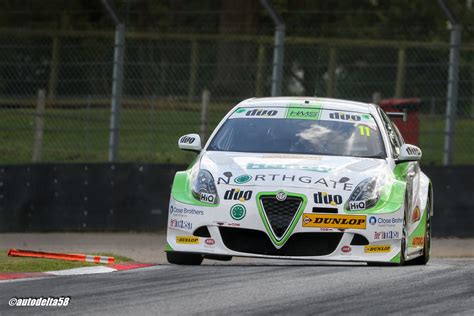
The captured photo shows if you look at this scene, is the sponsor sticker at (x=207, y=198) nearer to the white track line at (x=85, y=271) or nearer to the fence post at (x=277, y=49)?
the white track line at (x=85, y=271)

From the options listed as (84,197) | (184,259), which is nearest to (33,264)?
(184,259)

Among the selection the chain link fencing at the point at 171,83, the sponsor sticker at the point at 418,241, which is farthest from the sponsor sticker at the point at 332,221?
the chain link fencing at the point at 171,83

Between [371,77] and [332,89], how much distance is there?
0.53 m

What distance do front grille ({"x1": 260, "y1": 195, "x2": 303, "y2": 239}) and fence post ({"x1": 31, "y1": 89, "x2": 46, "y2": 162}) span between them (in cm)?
728

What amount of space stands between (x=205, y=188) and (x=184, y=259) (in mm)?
709

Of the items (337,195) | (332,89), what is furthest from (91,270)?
(332,89)

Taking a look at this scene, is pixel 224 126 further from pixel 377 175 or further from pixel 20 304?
pixel 20 304

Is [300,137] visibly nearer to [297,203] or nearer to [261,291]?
[297,203]

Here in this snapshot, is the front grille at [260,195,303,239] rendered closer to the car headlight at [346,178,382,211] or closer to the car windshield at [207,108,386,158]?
the car headlight at [346,178,382,211]

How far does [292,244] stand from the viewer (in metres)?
10.7

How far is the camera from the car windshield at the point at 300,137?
11688 mm

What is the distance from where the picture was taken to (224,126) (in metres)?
12.1

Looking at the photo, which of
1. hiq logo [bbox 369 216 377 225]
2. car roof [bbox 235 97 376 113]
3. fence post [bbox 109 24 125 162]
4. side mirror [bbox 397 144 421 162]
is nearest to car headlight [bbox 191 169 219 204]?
hiq logo [bbox 369 216 377 225]

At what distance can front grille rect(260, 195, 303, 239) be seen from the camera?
1060 centimetres
